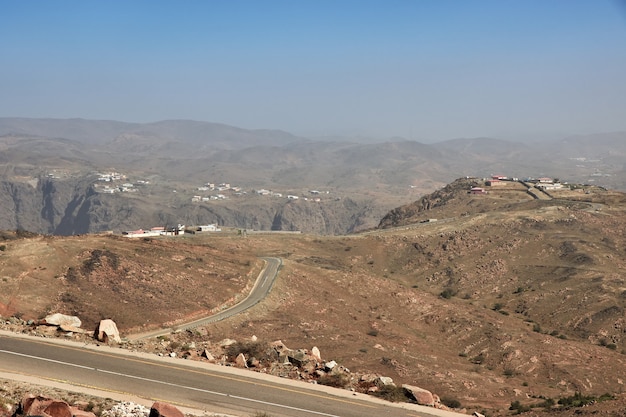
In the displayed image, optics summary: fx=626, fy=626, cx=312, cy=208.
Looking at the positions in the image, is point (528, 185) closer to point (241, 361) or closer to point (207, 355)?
point (241, 361)

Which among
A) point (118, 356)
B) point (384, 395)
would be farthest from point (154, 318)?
point (384, 395)

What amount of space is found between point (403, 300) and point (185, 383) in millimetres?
45356

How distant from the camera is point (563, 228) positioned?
391 ft

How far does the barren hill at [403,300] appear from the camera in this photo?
50750 millimetres

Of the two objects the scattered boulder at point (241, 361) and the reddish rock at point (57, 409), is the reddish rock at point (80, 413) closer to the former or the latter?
the reddish rock at point (57, 409)

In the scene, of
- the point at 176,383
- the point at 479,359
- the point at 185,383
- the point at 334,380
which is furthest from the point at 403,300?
the point at 176,383

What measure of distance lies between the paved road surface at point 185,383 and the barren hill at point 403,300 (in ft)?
34.4

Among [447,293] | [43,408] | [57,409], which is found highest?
[43,408]

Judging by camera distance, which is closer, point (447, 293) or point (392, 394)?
point (392, 394)

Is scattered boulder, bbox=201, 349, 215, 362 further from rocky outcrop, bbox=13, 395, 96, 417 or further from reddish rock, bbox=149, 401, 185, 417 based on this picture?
rocky outcrop, bbox=13, 395, 96, 417

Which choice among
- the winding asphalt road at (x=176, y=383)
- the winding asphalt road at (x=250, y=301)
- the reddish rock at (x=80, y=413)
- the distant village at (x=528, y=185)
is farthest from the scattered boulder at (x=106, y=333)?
the distant village at (x=528, y=185)

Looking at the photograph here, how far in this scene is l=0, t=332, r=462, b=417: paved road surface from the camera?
29812 millimetres

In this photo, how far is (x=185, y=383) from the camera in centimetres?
3180

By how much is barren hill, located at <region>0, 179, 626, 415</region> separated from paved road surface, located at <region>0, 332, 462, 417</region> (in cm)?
1049
